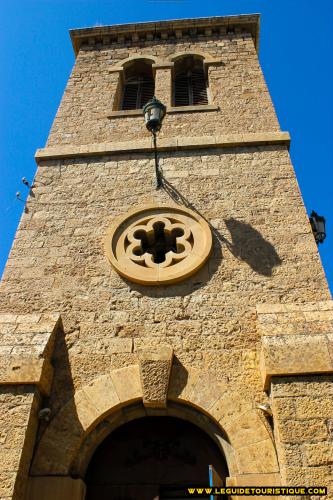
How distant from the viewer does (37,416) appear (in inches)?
165

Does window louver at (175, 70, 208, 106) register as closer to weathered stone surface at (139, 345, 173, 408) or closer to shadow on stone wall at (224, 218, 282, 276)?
shadow on stone wall at (224, 218, 282, 276)

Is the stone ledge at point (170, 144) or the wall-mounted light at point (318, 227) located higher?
the stone ledge at point (170, 144)

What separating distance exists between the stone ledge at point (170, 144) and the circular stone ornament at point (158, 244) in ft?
4.40

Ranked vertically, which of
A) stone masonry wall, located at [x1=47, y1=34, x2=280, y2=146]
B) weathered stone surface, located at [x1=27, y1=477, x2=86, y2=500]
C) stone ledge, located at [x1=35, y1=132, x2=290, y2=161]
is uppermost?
stone masonry wall, located at [x1=47, y1=34, x2=280, y2=146]

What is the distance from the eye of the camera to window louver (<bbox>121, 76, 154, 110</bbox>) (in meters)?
8.70

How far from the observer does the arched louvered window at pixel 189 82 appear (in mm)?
8586

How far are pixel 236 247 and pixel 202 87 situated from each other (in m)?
4.68

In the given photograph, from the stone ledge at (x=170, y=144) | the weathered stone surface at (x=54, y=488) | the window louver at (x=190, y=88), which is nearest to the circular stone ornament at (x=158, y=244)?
the stone ledge at (x=170, y=144)

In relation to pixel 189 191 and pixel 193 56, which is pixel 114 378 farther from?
pixel 193 56

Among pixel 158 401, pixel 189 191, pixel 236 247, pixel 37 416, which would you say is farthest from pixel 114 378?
pixel 189 191

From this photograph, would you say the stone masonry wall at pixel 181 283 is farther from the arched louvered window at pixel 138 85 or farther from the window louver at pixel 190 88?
the arched louvered window at pixel 138 85

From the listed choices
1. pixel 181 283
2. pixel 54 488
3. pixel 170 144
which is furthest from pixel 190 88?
pixel 54 488

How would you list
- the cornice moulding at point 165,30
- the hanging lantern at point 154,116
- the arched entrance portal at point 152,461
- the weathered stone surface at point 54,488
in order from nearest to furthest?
the weathered stone surface at point 54,488
the arched entrance portal at point 152,461
the hanging lantern at point 154,116
the cornice moulding at point 165,30

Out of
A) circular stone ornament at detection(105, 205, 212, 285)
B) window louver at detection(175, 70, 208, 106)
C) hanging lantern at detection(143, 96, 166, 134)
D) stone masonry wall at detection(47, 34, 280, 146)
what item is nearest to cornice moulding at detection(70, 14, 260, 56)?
stone masonry wall at detection(47, 34, 280, 146)
